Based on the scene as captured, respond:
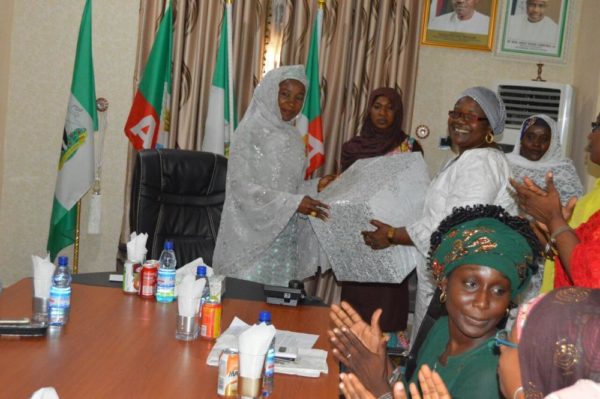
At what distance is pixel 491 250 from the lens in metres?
1.77

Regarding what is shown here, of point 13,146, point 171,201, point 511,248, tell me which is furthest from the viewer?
point 13,146

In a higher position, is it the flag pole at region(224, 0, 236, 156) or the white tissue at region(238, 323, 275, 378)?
the flag pole at region(224, 0, 236, 156)

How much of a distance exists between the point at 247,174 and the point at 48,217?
1970 mm

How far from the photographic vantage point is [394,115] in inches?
145

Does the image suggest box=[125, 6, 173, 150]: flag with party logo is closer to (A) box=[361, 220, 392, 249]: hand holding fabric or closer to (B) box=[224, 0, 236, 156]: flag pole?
(B) box=[224, 0, 236, 156]: flag pole

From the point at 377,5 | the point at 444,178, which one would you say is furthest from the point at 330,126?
the point at 444,178

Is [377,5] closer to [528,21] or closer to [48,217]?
[528,21]

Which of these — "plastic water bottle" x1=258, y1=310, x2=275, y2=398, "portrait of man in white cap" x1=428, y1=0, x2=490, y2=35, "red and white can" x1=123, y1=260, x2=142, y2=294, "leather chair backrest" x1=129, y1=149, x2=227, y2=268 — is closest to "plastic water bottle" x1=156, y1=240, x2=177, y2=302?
"red and white can" x1=123, y1=260, x2=142, y2=294

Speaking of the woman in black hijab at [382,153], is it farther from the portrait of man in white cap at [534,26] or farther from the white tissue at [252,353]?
the white tissue at [252,353]

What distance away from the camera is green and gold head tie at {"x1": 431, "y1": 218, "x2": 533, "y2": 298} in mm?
1752

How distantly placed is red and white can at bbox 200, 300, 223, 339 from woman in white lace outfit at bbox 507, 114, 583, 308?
2.55 meters

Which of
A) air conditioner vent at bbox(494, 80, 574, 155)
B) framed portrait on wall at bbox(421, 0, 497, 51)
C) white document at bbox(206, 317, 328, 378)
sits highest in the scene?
framed portrait on wall at bbox(421, 0, 497, 51)

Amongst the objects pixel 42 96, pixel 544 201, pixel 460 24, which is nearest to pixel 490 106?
pixel 544 201

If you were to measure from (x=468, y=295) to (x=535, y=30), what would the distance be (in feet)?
12.4
